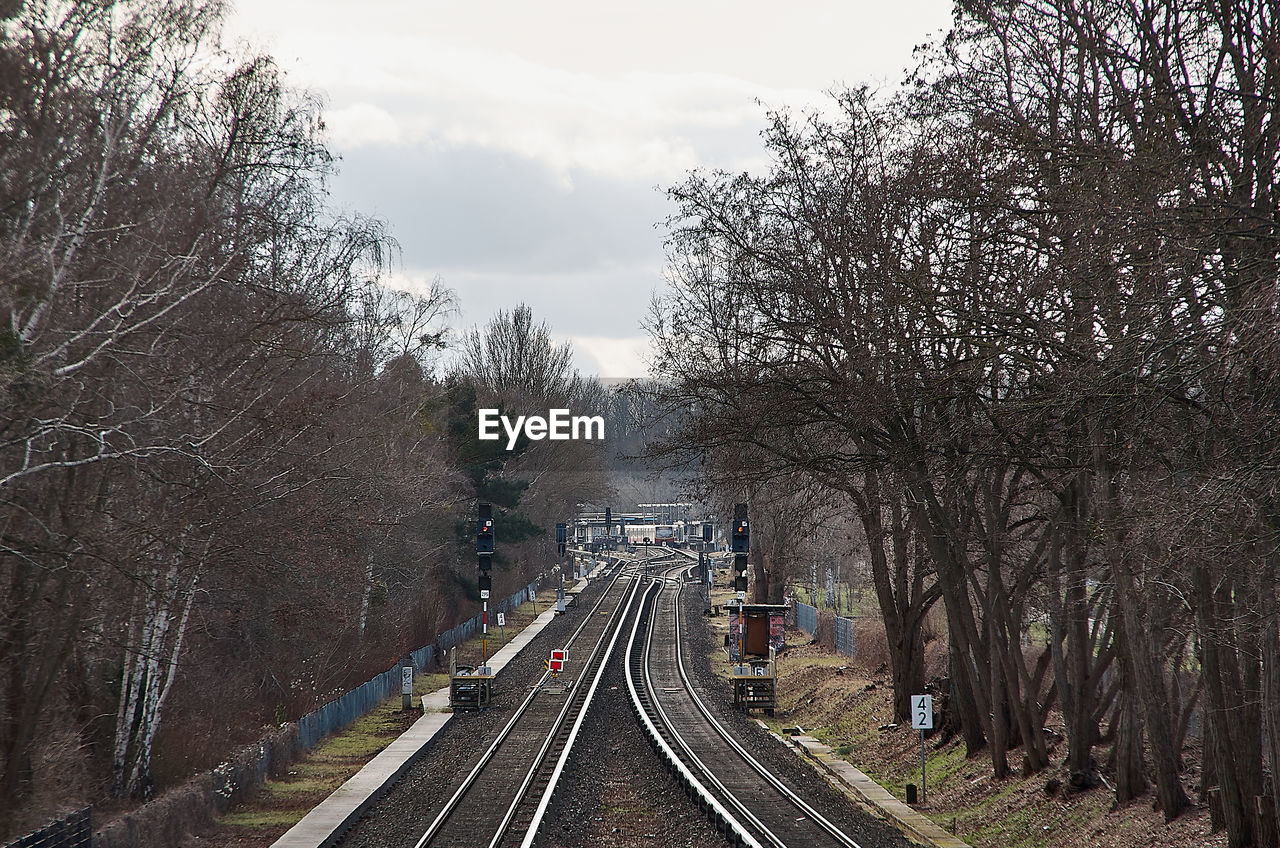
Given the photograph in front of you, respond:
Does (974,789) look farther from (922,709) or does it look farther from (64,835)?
(64,835)

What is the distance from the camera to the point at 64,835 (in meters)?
12.7

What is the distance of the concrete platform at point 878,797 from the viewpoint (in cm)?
1705

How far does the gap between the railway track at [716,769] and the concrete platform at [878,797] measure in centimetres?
129

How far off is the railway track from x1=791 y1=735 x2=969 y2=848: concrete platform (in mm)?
1288

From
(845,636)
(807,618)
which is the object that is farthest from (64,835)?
(807,618)

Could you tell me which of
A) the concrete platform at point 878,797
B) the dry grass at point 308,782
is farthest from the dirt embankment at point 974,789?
the dry grass at point 308,782

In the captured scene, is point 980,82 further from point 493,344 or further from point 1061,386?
point 493,344

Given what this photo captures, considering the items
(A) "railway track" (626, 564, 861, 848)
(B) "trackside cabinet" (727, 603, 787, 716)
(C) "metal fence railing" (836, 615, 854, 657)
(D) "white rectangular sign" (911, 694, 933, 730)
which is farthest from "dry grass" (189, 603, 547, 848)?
(C) "metal fence railing" (836, 615, 854, 657)

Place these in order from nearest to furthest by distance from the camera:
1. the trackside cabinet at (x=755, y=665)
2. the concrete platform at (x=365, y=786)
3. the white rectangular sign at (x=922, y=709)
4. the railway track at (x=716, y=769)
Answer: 1. the concrete platform at (x=365, y=786)
2. the railway track at (x=716, y=769)
3. the white rectangular sign at (x=922, y=709)
4. the trackside cabinet at (x=755, y=665)

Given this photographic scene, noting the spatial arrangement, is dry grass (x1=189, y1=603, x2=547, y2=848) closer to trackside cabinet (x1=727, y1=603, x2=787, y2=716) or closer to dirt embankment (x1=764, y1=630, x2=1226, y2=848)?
trackside cabinet (x1=727, y1=603, x2=787, y2=716)

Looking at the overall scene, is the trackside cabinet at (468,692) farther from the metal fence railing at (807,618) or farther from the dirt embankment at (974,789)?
the metal fence railing at (807,618)

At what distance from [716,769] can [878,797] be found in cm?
348

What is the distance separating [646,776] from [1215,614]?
11900mm

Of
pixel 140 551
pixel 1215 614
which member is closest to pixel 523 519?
pixel 140 551
